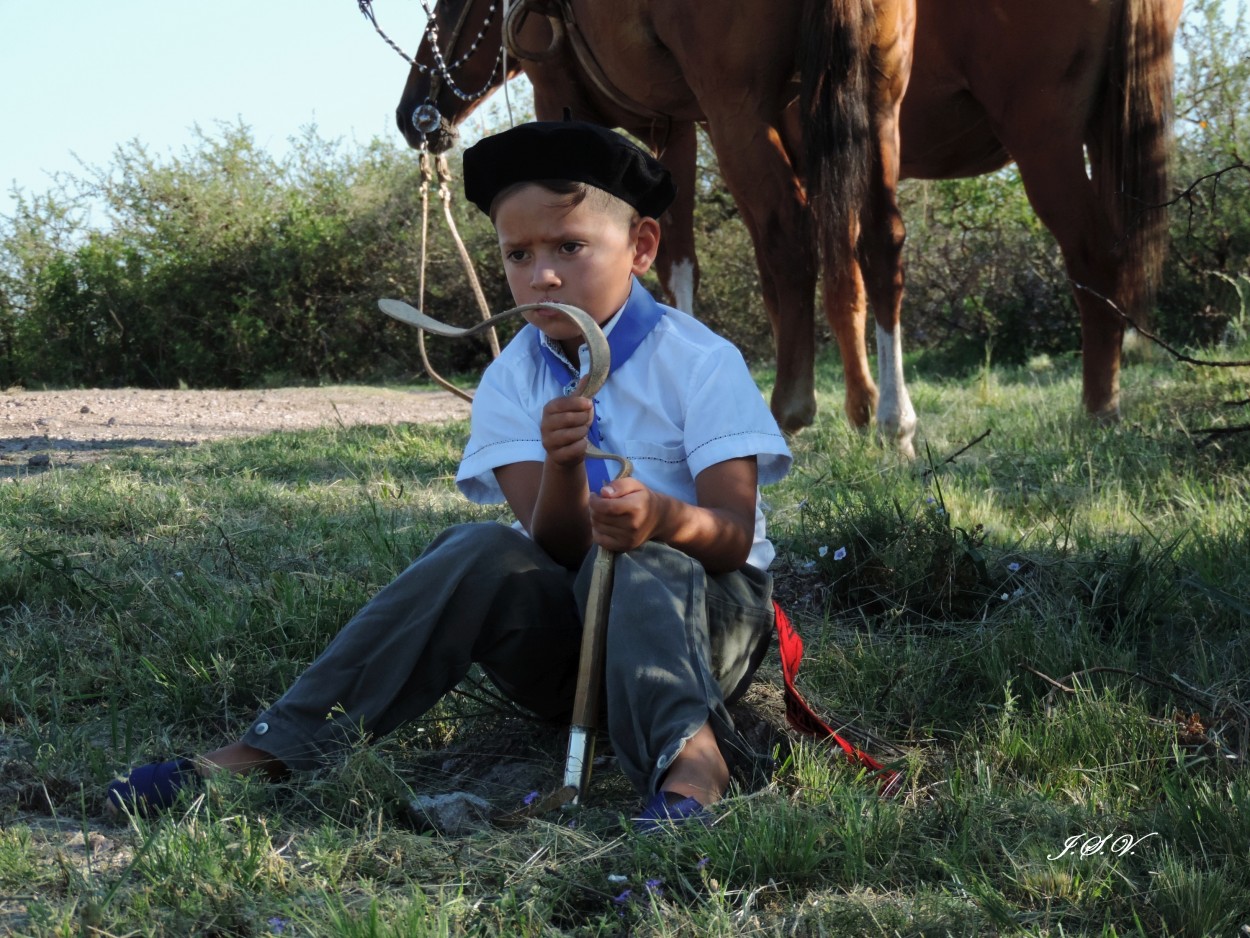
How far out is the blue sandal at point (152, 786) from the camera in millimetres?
1995

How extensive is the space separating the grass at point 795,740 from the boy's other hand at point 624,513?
0.43 metres

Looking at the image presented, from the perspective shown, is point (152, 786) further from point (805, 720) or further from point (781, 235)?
point (781, 235)

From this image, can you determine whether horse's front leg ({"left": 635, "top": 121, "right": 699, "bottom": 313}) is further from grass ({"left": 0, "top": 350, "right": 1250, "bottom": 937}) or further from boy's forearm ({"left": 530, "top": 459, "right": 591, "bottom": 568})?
boy's forearm ({"left": 530, "top": 459, "right": 591, "bottom": 568})

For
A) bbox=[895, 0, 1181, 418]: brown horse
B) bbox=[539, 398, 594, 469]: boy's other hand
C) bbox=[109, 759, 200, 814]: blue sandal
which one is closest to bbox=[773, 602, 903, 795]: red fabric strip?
bbox=[539, 398, 594, 469]: boy's other hand

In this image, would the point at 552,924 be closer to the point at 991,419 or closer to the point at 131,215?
the point at 991,419

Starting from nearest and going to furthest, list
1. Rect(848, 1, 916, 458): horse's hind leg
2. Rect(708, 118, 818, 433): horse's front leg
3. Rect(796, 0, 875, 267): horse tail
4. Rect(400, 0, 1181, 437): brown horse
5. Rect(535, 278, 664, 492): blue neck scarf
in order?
Rect(535, 278, 664, 492): blue neck scarf
Rect(796, 0, 875, 267): horse tail
Rect(708, 118, 818, 433): horse's front leg
Rect(848, 1, 916, 458): horse's hind leg
Rect(400, 0, 1181, 437): brown horse

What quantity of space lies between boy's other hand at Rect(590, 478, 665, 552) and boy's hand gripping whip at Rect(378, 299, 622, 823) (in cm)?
4

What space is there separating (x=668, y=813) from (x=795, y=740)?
0.55 meters

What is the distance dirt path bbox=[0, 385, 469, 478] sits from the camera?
20.4ft

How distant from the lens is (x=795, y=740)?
2.30 m

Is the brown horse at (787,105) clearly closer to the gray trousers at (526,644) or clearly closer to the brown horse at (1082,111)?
the brown horse at (1082,111)

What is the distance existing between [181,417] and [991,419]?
16.0 feet

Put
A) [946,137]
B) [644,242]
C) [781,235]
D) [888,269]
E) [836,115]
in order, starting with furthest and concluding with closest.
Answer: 1. [946,137]
2. [888,269]
3. [781,235]
4. [836,115]
5. [644,242]

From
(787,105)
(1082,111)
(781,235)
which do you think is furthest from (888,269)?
(1082,111)
